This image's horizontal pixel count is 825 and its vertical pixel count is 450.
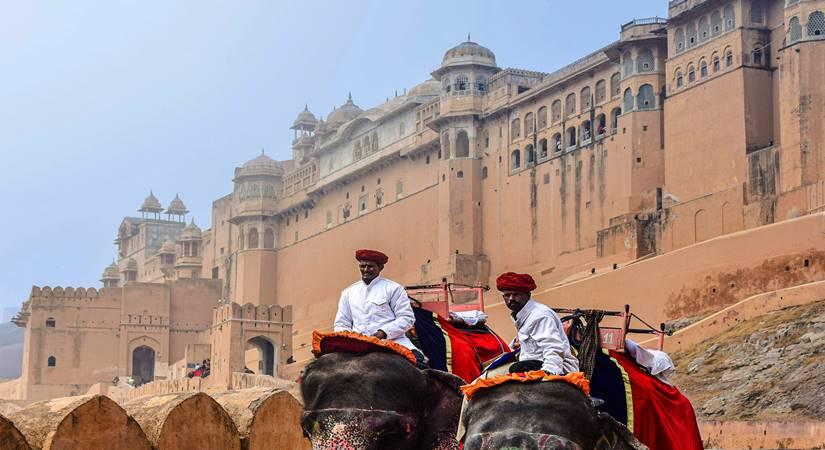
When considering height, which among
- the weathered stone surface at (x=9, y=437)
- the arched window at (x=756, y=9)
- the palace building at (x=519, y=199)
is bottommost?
the weathered stone surface at (x=9, y=437)

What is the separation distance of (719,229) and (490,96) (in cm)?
1302

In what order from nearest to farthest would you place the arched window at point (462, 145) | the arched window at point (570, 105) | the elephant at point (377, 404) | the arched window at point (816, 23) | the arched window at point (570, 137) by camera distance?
the elephant at point (377, 404) < the arched window at point (816, 23) < the arched window at point (570, 137) < the arched window at point (570, 105) < the arched window at point (462, 145)

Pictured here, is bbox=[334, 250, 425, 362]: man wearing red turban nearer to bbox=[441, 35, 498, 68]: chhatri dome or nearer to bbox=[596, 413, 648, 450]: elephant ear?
bbox=[596, 413, 648, 450]: elephant ear

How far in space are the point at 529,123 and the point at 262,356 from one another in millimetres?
10144

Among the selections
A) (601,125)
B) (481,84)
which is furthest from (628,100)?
(481,84)

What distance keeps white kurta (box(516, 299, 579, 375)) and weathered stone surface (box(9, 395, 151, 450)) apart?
3.69 m

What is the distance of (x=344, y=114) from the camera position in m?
62.4

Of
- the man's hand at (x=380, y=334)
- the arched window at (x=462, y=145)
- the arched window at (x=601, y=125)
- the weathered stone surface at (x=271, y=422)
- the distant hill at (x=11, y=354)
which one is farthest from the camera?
the distant hill at (x=11, y=354)

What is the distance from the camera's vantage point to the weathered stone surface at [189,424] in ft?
33.3

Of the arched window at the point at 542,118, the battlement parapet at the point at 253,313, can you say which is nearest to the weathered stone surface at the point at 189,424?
the battlement parapet at the point at 253,313

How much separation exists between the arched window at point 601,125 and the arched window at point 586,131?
1.22ft

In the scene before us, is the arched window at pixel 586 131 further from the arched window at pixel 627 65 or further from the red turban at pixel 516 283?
the red turban at pixel 516 283

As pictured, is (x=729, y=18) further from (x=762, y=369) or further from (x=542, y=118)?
(x=762, y=369)

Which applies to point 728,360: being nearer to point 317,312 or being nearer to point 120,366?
point 317,312
